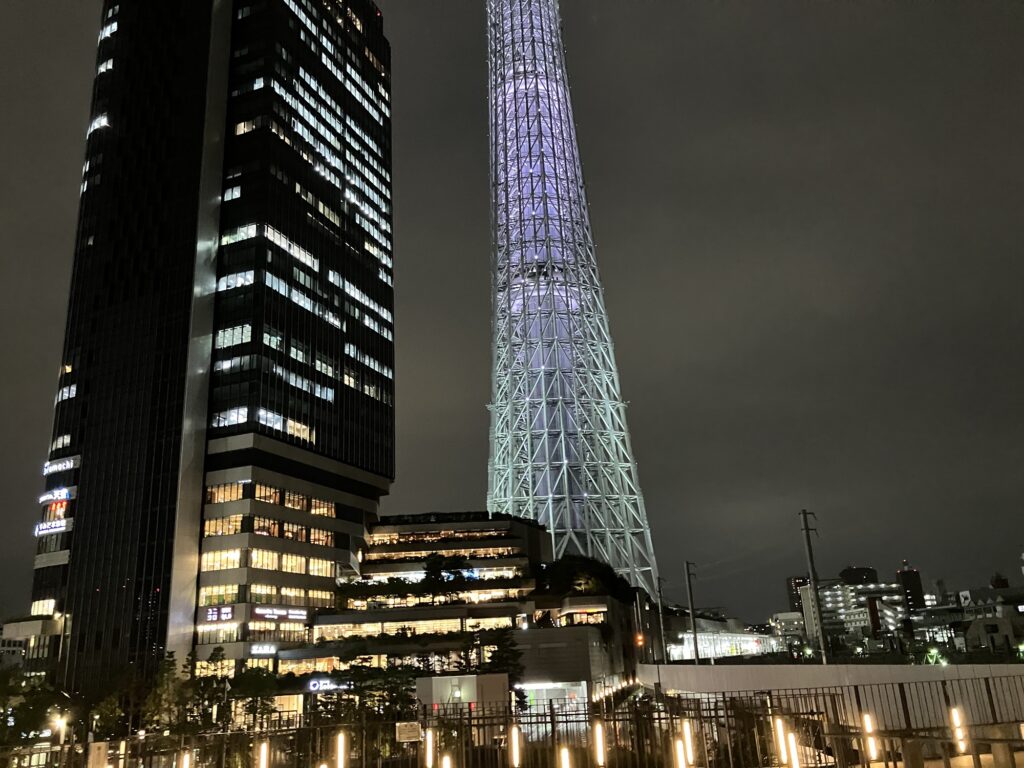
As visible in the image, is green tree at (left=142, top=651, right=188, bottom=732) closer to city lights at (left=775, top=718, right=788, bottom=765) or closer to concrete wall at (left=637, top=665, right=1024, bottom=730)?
concrete wall at (left=637, top=665, right=1024, bottom=730)

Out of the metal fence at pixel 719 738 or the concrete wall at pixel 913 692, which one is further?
the concrete wall at pixel 913 692

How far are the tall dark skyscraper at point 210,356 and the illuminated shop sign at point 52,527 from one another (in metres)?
0.23

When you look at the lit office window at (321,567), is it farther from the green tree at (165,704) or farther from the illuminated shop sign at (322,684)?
the green tree at (165,704)

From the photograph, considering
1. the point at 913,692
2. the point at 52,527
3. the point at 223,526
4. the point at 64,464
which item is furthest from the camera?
the point at 64,464

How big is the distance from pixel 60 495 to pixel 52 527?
158 inches

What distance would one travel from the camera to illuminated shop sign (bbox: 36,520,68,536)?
10900 cm

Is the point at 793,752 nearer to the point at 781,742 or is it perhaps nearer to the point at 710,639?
the point at 781,742

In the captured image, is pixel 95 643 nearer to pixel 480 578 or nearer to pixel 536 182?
pixel 480 578

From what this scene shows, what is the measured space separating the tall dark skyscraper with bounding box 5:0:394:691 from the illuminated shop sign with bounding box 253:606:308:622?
0.82ft

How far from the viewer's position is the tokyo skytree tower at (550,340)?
138375 mm

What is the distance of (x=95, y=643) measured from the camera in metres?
102

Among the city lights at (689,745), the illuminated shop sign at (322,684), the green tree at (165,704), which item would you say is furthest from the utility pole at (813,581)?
the illuminated shop sign at (322,684)

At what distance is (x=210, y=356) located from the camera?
114 m

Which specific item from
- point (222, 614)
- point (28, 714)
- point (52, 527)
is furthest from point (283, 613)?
point (28, 714)
